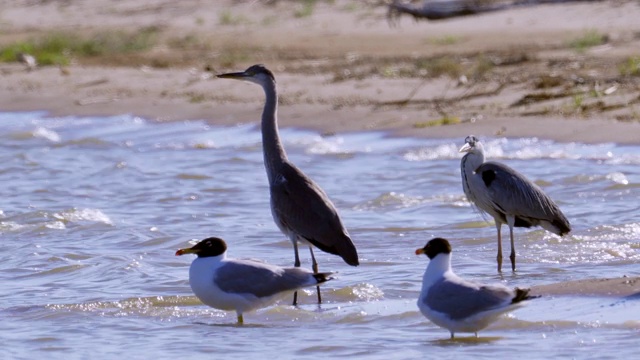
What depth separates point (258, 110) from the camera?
1764cm

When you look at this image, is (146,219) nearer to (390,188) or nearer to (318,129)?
(390,188)

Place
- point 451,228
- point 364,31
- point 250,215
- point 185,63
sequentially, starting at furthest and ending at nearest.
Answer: point 364,31
point 185,63
point 250,215
point 451,228

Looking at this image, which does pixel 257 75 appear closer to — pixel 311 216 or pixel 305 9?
pixel 311 216

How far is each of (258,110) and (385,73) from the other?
2.14 meters

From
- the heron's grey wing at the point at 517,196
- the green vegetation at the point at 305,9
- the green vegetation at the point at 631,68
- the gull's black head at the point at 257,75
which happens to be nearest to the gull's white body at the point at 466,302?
the heron's grey wing at the point at 517,196

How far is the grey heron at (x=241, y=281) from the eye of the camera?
8.04m

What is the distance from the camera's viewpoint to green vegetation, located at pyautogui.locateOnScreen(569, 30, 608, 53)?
19.3m

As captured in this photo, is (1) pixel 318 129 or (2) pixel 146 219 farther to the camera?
(1) pixel 318 129

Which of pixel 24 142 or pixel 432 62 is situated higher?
pixel 432 62

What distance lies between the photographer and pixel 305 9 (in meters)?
25.5

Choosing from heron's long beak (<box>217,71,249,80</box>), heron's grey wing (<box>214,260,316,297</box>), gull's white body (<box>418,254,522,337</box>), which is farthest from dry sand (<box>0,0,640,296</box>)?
gull's white body (<box>418,254,522,337</box>)

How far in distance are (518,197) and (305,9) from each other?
1648 cm

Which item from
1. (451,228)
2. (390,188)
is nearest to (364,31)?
(390,188)

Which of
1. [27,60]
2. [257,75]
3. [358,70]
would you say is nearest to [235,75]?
[257,75]
